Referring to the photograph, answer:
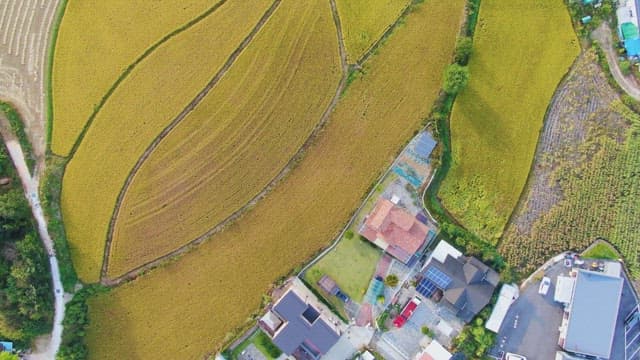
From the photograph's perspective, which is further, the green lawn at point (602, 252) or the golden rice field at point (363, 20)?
the golden rice field at point (363, 20)

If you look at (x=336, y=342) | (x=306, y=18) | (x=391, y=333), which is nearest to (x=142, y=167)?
(x=306, y=18)

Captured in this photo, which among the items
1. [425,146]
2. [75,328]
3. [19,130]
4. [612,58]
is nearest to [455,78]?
[425,146]

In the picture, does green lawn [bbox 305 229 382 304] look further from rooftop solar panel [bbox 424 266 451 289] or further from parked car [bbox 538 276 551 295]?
parked car [bbox 538 276 551 295]

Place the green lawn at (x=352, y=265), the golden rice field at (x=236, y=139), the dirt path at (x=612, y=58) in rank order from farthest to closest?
the dirt path at (x=612, y=58)
the green lawn at (x=352, y=265)
the golden rice field at (x=236, y=139)

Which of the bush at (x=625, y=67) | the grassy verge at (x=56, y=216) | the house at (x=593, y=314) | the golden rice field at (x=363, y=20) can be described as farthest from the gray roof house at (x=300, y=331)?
the bush at (x=625, y=67)

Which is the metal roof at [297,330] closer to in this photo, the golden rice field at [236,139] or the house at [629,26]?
the golden rice field at [236,139]
